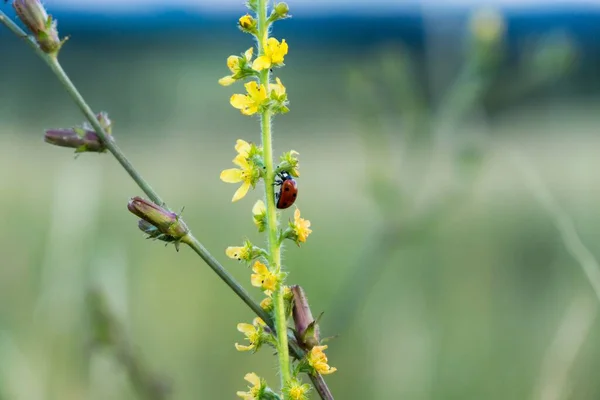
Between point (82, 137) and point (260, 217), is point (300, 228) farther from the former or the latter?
point (82, 137)

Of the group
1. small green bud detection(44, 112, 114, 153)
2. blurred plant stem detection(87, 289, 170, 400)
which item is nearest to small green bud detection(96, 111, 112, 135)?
small green bud detection(44, 112, 114, 153)

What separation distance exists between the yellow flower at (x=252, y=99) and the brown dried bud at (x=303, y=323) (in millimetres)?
181

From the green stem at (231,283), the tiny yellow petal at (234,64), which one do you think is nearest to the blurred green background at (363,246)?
the green stem at (231,283)

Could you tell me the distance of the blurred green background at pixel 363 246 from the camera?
1.92m

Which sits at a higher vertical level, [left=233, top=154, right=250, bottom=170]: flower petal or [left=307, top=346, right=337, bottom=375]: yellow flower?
[left=233, top=154, right=250, bottom=170]: flower petal

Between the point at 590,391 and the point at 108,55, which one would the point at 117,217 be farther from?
the point at 108,55

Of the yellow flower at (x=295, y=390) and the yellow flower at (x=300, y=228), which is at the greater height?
the yellow flower at (x=300, y=228)

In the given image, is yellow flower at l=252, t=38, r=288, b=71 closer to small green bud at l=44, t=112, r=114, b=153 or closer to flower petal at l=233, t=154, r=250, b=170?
flower petal at l=233, t=154, r=250, b=170

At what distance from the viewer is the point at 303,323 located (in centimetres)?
79

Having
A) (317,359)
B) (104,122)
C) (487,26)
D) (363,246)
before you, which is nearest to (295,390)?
(317,359)

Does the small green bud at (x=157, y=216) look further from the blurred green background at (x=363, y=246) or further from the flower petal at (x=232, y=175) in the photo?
the blurred green background at (x=363, y=246)

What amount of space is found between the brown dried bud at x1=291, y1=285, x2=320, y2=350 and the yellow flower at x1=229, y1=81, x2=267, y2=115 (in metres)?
0.18

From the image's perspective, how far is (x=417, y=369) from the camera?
2088 mm

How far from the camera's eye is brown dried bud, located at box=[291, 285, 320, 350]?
780mm
